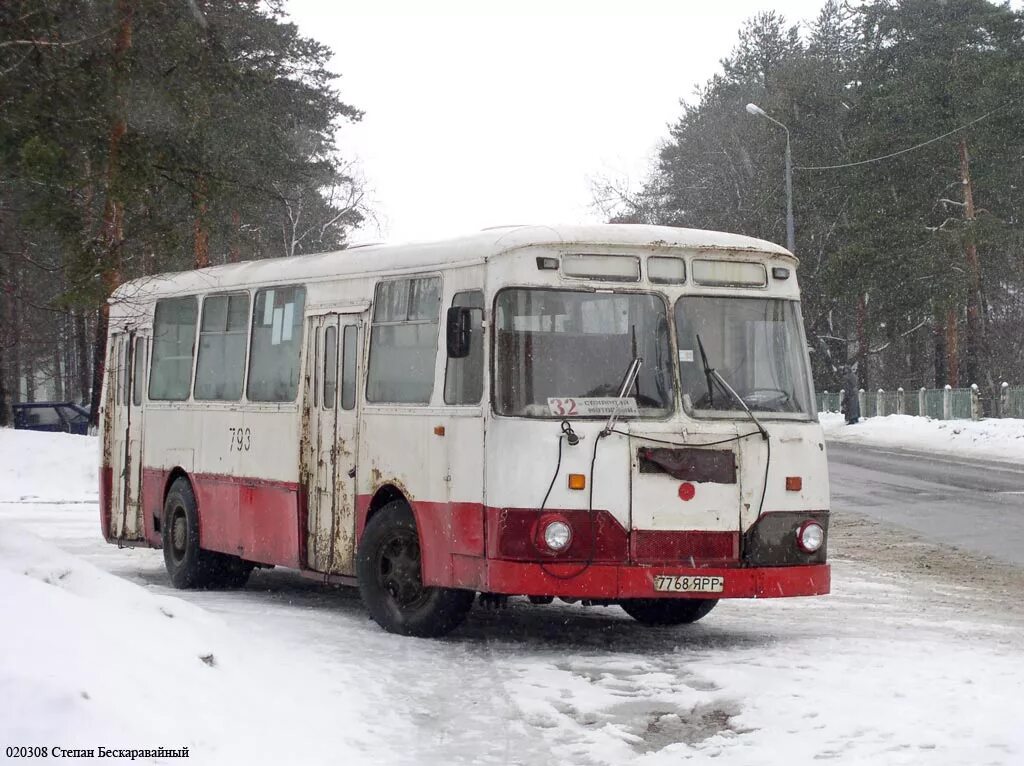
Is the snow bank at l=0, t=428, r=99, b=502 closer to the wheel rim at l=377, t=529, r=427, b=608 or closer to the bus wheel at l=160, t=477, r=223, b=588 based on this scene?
the bus wheel at l=160, t=477, r=223, b=588

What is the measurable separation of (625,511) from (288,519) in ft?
12.3

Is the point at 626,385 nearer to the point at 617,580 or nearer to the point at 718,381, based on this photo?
the point at 718,381

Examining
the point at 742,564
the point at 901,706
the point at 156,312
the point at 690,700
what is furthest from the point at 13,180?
the point at 901,706

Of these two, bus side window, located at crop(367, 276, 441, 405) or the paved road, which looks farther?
the paved road

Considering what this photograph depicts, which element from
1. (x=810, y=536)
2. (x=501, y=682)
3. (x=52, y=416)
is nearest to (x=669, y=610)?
(x=810, y=536)

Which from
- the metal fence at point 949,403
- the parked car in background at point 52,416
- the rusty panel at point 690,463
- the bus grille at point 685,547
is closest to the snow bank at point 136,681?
the bus grille at point 685,547

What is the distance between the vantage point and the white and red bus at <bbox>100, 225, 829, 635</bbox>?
10297mm

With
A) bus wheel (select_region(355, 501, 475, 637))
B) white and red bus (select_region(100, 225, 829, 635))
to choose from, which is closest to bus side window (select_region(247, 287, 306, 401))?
white and red bus (select_region(100, 225, 829, 635))

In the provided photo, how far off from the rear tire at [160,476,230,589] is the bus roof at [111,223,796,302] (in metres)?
2.39

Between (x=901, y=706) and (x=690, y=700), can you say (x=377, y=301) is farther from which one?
(x=901, y=706)

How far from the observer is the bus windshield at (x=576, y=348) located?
10.5 m

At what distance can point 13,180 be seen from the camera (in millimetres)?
13773

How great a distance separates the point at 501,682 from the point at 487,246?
3.09 meters

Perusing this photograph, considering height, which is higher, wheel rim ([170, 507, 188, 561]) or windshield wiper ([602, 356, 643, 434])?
windshield wiper ([602, 356, 643, 434])
